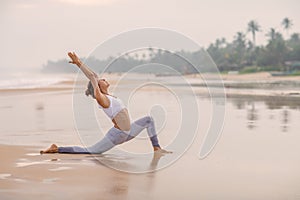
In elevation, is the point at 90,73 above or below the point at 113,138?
above

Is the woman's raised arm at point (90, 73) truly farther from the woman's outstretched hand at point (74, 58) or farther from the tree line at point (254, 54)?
the tree line at point (254, 54)

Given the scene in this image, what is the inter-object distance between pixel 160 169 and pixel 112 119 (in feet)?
3.48

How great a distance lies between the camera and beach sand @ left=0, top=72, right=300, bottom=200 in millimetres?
5207

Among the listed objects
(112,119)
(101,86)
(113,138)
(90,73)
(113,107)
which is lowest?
(113,138)

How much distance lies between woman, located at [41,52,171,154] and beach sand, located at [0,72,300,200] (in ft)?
0.45

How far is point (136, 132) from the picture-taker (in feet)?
24.2

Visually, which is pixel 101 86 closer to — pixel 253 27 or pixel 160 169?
pixel 160 169

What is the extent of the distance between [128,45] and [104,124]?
4477mm

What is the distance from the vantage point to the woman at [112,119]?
6.62m

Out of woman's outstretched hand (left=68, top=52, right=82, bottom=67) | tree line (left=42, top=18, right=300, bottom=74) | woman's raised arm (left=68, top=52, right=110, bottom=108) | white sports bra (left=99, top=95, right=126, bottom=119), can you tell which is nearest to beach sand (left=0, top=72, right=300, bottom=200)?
white sports bra (left=99, top=95, right=126, bottom=119)

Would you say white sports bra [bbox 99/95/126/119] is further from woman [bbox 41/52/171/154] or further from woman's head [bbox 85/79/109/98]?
woman's head [bbox 85/79/109/98]

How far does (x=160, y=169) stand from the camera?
21.0 ft

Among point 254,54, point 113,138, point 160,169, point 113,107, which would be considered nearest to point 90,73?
point 113,107

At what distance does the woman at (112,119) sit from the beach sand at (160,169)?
136 millimetres
